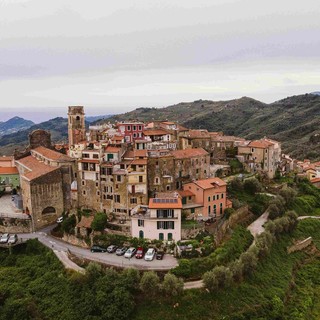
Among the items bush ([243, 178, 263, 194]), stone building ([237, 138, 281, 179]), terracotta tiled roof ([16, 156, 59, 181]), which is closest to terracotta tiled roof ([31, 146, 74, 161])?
terracotta tiled roof ([16, 156, 59, 181])

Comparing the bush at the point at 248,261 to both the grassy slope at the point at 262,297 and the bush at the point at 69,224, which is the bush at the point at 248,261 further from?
the bush at the point at 69,224

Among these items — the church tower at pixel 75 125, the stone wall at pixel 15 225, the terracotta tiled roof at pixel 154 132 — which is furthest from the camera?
the church tower at pixel 75 125

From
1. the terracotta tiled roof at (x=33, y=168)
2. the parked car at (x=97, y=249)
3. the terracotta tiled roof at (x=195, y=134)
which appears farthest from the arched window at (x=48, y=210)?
the terracotta tiled roof at (x=195, y=134)

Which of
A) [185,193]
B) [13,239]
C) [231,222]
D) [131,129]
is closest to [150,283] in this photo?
[185,193]

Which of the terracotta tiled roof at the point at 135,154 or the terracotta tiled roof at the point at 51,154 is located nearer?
the terracotta tiled roof at the point at 135,154

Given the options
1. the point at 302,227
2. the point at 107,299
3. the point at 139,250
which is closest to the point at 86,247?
the point at 139,250

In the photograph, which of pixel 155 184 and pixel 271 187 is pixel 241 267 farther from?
pixel 271 187

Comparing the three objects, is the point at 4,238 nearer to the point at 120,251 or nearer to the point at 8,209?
the point at 8,209
